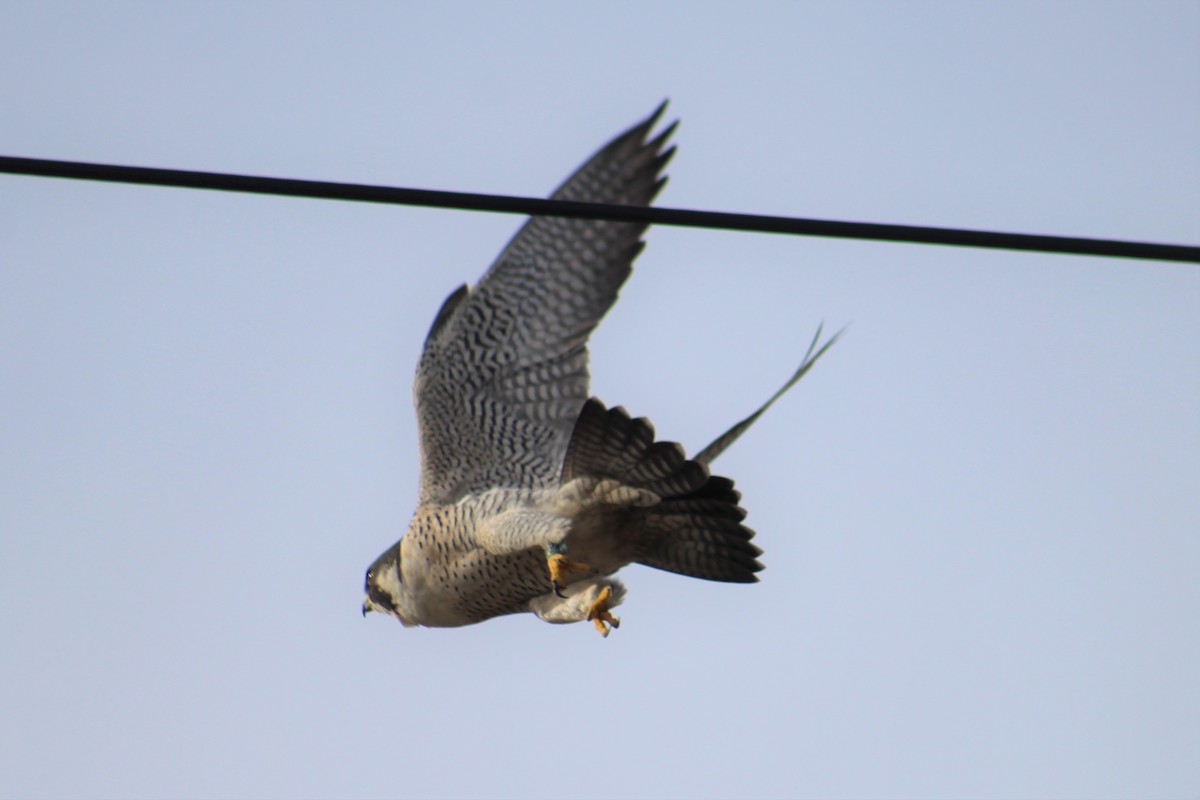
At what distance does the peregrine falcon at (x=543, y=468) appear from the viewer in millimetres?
9227

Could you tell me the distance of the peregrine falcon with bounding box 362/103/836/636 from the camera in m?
9.23

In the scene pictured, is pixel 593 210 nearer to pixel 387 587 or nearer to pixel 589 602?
pixel 589 602

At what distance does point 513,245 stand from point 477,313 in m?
0.47

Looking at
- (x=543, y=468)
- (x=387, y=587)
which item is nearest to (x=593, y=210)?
(x=543, y=468)

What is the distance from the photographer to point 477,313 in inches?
392

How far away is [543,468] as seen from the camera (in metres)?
9.76

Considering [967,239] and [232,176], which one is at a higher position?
[967,239]

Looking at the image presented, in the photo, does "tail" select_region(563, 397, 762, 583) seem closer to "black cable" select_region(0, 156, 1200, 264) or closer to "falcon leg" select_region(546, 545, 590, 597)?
"falcon leg" select_region(546, 545, 590, 597)

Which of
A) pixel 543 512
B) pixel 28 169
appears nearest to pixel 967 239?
pixel 28 169

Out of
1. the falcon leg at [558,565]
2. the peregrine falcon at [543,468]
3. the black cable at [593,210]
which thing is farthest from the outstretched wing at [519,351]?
the black cable at [593,210]

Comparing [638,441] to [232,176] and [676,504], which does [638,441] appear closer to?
[676,504]

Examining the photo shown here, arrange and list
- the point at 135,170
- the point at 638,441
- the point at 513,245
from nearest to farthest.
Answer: the point at 135,170, the point at 638,441, the point at 513,245

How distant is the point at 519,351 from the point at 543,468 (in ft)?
2.38

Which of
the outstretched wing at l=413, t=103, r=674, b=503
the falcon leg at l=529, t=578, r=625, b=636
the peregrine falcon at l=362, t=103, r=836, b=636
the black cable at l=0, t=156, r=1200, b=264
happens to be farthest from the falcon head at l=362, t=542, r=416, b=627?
the black cable at l=0, t=156, r=1200, b=264
